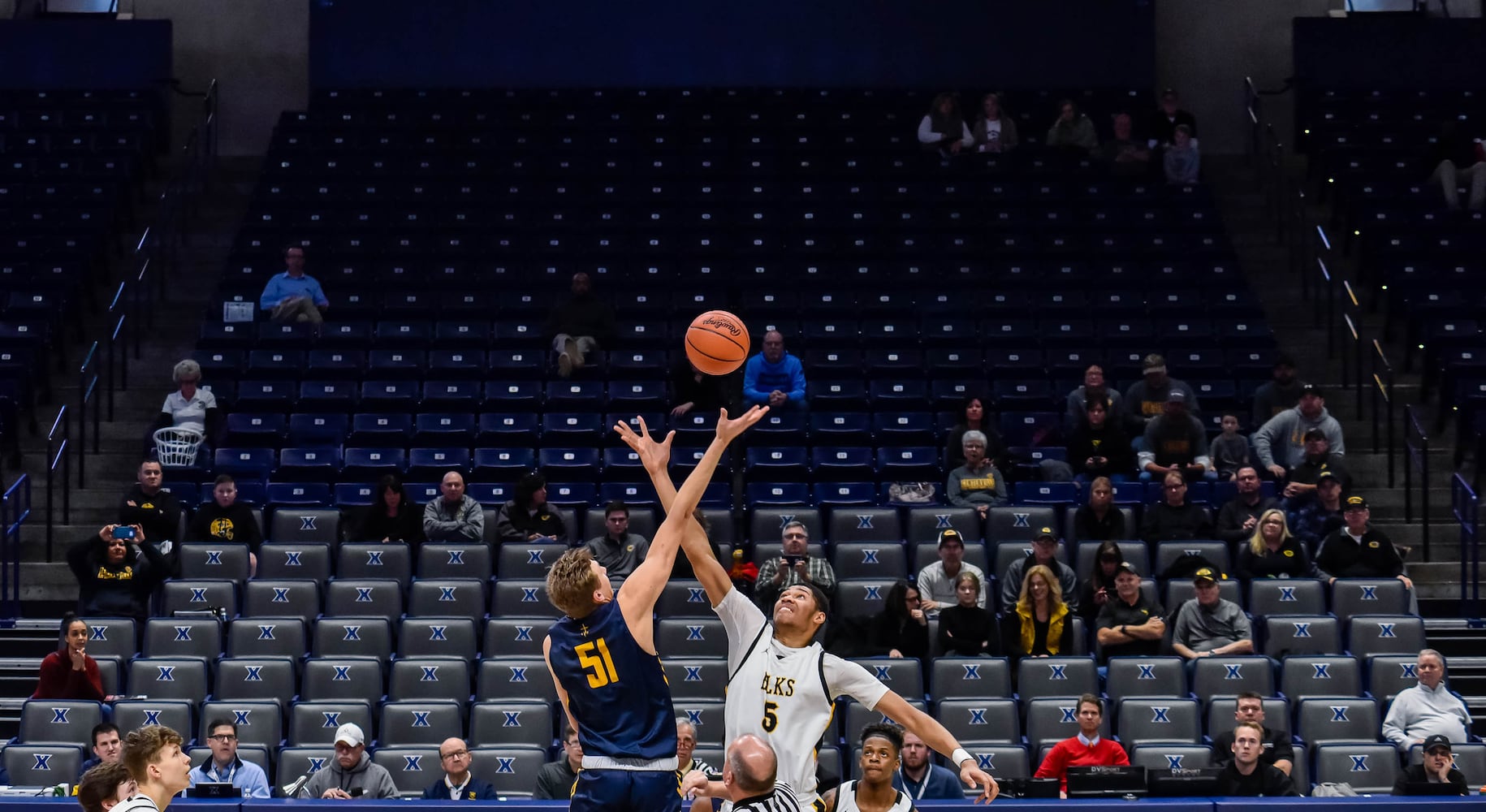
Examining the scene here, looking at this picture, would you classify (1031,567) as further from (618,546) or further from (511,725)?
(511,725)

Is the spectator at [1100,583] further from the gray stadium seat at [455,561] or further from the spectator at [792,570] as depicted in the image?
the gray stadium seat at [455,561]

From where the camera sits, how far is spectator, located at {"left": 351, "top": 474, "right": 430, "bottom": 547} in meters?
13.8

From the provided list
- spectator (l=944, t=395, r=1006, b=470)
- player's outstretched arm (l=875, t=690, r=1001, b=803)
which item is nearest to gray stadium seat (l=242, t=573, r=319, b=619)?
spectator (l=944, t=395, r=1006, b=470)

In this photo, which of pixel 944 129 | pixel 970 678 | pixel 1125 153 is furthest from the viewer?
pixel 944 129

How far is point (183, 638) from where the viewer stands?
1241cm

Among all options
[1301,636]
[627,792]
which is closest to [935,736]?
[627,792]

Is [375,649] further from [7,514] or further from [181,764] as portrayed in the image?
[181,764]

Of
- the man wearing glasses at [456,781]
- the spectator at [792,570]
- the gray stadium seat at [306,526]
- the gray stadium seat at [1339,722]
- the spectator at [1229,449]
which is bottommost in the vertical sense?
the man wearing glasses at [456,781]

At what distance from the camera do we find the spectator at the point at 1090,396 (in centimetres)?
1508

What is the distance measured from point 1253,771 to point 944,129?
38.6 ft

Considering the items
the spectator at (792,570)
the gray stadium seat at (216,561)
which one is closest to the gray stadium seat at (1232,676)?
the spectator at (792,570)

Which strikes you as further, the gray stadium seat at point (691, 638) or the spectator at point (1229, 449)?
the spectator at point (1229, 449)

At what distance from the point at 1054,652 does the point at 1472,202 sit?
990 cm

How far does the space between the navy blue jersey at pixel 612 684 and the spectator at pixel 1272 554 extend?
7.91m
